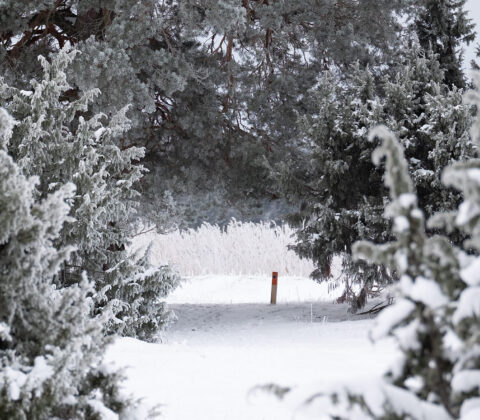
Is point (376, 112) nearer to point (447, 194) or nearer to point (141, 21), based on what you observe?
point (447, 194)

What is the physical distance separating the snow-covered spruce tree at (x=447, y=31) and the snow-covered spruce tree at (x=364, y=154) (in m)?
1.20

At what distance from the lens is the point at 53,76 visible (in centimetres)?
566

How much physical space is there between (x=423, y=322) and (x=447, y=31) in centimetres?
895

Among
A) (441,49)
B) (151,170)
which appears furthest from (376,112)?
(151,170)

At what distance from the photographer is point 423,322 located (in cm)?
145

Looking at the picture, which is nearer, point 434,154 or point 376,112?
point 434,154

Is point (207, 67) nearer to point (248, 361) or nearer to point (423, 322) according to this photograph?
point (248, 361)

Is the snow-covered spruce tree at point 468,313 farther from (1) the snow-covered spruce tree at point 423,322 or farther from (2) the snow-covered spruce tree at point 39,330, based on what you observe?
(2) the snow-covered spruce tree at point 39,330

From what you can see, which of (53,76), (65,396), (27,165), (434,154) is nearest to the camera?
(65,396)

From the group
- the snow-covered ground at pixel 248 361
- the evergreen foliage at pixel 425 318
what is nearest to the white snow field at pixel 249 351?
the snow-covered ground at pixel 248 361

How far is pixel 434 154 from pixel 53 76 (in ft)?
14.0

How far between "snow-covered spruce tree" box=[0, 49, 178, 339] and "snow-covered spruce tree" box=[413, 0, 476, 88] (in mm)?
5510

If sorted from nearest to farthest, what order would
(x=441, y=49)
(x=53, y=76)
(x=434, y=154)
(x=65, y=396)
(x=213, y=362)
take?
(x=65, y=396), (x=213, y=362), (x=53, y=76), (x=434, y=154), (x=441, y=49)

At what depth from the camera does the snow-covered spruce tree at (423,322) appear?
1373mm
